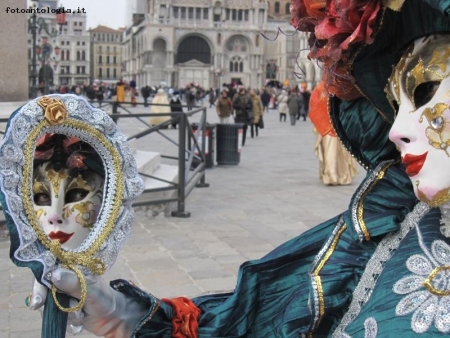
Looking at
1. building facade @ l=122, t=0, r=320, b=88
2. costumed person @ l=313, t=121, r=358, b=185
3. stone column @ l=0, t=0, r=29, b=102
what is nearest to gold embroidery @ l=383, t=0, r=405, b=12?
stone column @ l=0, t=0, r=29, b=102

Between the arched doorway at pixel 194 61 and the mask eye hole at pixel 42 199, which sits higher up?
the arched doorway at pixel 194 61

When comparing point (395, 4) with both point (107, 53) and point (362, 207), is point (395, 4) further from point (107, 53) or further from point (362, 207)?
point (107, 53)

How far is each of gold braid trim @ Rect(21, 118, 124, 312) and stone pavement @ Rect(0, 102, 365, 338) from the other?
2244mm

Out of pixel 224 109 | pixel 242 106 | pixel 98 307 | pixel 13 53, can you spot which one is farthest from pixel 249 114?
pixel 98 307

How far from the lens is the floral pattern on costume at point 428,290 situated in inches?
56.5

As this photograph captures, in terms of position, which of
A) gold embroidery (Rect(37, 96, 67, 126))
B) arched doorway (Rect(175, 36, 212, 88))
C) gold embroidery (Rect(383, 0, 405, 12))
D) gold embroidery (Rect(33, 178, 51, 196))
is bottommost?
gold embroidery (Rect(33, 178, 51, 196))

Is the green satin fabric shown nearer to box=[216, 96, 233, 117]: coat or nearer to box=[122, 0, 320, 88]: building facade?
box=[216, 96, 233, 117]: coat

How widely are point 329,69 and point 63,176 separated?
77cm

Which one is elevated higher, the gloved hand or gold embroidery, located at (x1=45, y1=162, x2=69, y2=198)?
gold embroidery, located at (x1=45, y1=162, x2=69, y2=198)

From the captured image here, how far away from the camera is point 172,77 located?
89.0 metres

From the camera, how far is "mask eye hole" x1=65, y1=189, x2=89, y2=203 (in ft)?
5.90

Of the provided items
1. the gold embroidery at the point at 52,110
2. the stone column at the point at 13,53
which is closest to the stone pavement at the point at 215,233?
the stone column at the point at 13,53

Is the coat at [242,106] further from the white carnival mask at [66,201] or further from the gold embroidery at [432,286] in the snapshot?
the gold embroidery at [432,286]

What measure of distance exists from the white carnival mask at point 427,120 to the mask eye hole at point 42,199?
900 millimetres
